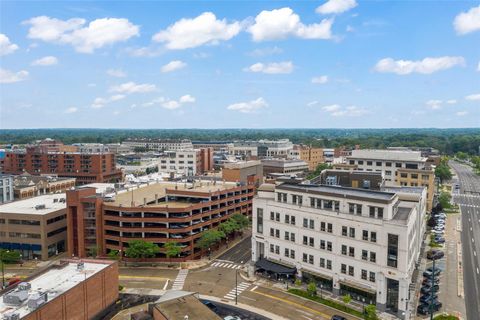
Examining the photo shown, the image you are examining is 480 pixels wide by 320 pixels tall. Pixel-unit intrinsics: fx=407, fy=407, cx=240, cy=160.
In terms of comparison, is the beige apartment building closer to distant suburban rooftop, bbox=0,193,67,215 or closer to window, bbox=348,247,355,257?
distant suburban rooftop, bbox=0,193,67,215

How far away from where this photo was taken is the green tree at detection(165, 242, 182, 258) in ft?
306

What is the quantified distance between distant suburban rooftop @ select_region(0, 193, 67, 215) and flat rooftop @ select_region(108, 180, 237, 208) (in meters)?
17.5

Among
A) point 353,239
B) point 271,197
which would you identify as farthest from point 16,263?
point 353,239

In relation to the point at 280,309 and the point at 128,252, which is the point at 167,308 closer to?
the point at 280,309

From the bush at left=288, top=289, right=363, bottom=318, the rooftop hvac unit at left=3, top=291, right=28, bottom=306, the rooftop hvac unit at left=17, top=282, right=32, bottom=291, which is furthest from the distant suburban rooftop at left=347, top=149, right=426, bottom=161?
the rooftop hvac unit at left=3, top=291, right=28, bottom=306

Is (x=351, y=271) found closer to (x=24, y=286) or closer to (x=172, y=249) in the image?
(x=172, y=249)

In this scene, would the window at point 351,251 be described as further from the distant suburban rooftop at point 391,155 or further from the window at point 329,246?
the distant suburban rooftop at point 391,155

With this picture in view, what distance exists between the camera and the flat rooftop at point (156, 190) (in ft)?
343

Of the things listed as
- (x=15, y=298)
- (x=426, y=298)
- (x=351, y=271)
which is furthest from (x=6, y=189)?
(x=426, y=298)

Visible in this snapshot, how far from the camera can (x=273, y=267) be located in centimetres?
8456

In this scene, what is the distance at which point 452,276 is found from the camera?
284 ft

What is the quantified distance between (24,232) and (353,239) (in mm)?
80874

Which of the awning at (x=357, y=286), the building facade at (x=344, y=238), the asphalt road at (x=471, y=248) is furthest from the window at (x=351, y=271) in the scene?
the asphalt road at (x=471, y=248)

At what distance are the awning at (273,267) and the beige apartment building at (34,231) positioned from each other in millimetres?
54531
